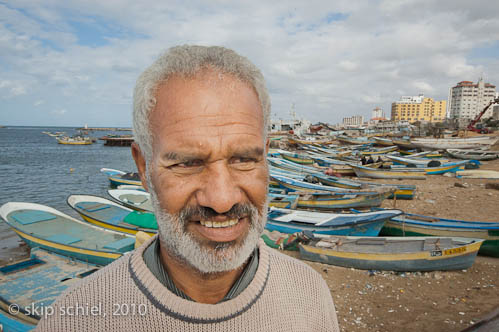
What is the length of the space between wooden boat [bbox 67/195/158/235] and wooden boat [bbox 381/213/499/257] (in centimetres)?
832

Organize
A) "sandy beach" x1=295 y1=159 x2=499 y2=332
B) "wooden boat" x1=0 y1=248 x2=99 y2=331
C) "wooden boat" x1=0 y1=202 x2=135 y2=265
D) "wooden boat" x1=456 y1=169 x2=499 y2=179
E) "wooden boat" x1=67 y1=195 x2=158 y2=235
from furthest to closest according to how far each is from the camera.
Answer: "wooden boat" x1=456 y1=169 x2=499 y2=179 < "wooden boat" x1=67 y1=195 x2=158 y2=235 < "wooden boat" x1=0 y1=202 x2=135 y2=265 < "sandy beach" x1=295 y1=159 x2=499 y2=332 < "wooden boat" x1=0 y1=248 x2=99 y2=331

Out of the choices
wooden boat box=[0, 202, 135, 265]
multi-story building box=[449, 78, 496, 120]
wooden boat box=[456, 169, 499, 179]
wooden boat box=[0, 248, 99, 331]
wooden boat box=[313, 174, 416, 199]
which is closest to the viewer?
wooden boat box=[0, 248, 99, 331]

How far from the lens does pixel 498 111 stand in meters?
91.8

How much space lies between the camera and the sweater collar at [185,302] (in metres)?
1.30

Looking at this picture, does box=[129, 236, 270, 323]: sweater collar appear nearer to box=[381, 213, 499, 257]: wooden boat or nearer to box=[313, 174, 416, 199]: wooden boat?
box=[381, 213, 499, 257]: wooden boat

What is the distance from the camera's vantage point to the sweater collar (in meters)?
1.30

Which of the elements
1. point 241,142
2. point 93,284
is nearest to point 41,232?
point 93,284

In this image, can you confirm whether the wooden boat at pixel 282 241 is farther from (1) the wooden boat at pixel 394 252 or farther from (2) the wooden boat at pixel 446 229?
(2) the wooden boat at pixel 446 229

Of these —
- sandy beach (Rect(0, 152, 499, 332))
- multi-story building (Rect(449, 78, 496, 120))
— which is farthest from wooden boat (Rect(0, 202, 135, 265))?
multi-story building (Rect(449, 78, 496, 120))

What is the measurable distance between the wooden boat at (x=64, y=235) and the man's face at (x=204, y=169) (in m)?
7.16

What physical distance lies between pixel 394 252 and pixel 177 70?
831cm

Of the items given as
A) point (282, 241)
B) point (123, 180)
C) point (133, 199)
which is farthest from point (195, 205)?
point (123, 180)

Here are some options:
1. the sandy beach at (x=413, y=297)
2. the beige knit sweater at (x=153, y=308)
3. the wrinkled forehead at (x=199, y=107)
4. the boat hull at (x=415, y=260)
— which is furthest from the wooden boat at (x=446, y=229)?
the wrinkled forehead at (x=199, y=107)

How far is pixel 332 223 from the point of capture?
31.6ft
